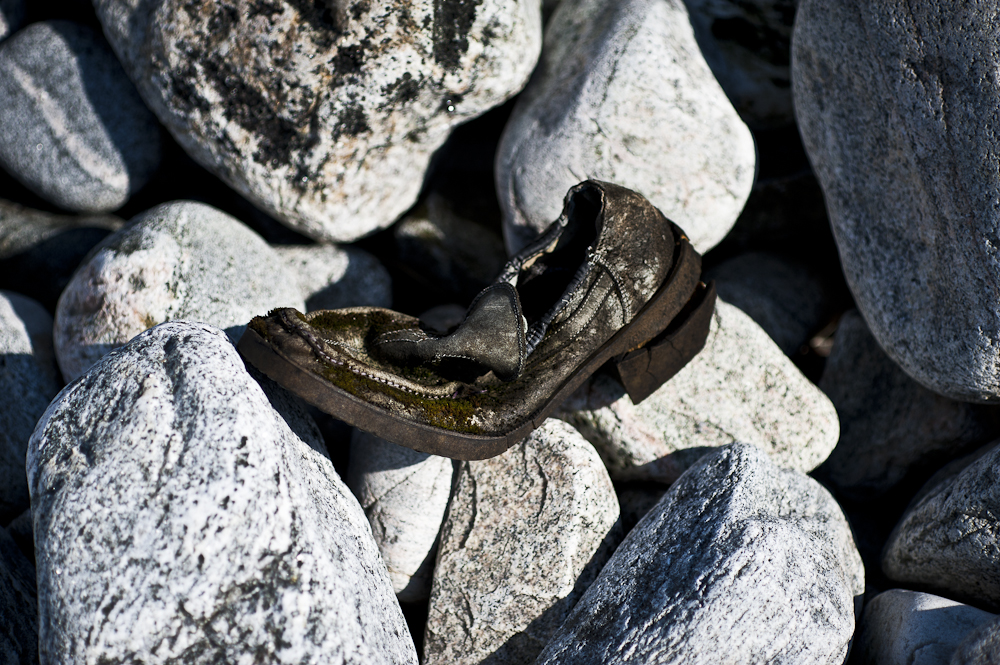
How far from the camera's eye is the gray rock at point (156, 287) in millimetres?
2301

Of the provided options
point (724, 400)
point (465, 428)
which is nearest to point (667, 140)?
point (724, 400)

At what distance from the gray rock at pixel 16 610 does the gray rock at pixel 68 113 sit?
1.72 m

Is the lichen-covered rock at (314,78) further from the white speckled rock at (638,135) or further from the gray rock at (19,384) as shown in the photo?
the gray rock at (19,384)

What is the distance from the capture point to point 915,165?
2.29 metres

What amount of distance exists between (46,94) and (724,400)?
3243 mm

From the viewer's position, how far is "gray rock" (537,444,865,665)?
1771mm

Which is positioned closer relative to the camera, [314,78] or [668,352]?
[668,352]

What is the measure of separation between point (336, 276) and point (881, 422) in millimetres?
2488

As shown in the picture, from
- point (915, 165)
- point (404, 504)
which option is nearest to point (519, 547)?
point (404, 504)

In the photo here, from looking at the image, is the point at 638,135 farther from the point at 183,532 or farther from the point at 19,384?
the point at 19,384

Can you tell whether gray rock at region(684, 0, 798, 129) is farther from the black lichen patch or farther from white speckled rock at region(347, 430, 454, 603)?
white speckled rock at region(347, 430, 454, 603)

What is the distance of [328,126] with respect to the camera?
2566 millimetres

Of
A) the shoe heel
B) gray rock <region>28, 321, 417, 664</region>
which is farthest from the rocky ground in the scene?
the shoe heel

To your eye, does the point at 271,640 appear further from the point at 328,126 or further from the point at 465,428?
the point at 328,126
